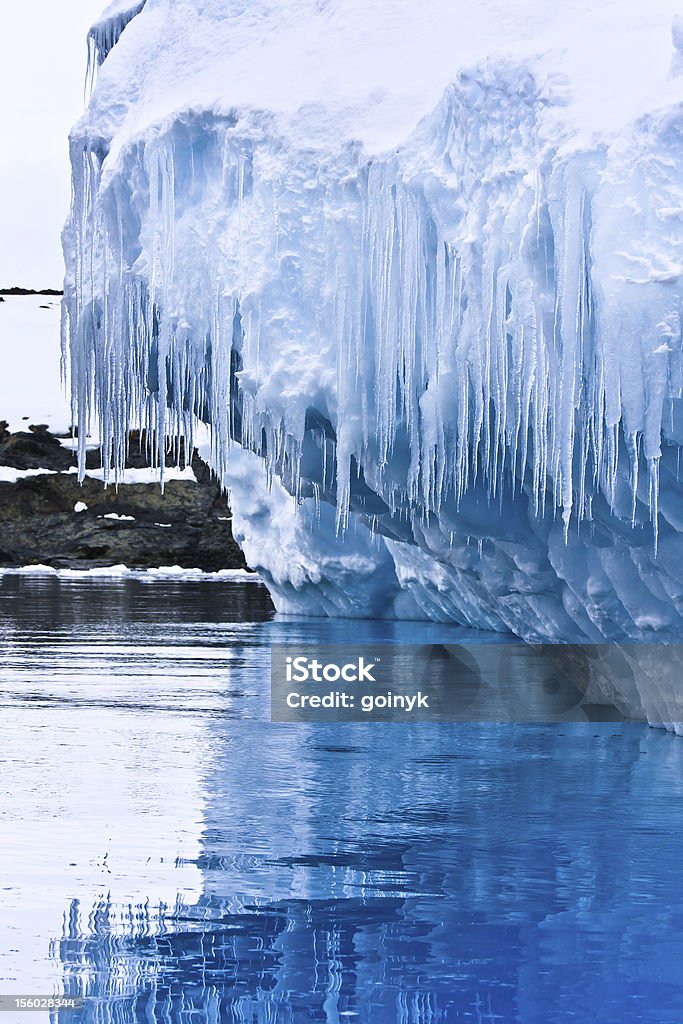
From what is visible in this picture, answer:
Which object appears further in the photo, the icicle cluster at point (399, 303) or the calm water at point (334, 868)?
the icicle cluster at point (399, 303)

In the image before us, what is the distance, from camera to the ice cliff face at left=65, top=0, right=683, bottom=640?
9016 millimetres

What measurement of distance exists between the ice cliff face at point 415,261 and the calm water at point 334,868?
2.02m

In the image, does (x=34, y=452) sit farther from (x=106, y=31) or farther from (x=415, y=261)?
(x=415, y=261)

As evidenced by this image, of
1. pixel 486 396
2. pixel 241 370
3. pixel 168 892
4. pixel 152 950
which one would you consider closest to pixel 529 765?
pixel 486 396

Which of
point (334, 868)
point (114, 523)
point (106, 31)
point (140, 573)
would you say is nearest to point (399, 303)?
point (334, 868)

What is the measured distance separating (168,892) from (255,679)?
9767mm

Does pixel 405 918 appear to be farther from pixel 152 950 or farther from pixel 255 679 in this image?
pixel 255 679

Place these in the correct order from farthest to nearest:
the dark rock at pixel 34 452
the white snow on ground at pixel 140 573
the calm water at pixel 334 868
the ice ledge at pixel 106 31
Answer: the dark rock at pixel 34 452 → the white snow on ground at pixel 140 573 → the ice ledge at pixel 106 31 → the calm water at pixel 334 868

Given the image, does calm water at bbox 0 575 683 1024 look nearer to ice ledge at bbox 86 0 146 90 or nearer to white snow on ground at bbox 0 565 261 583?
ice ledge at bbox 86 0 146 90

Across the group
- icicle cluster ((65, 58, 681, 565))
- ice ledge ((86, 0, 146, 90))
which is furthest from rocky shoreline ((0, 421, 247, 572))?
icicle cluster ((65, 58, 681, 565))

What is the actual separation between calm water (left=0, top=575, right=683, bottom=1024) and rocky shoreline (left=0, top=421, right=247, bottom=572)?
41.9 metres

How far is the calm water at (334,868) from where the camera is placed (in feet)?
19.0

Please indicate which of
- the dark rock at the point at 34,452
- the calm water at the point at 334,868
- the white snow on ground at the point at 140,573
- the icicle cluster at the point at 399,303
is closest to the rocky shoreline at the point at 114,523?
the white snow on ground at the point at 140,573

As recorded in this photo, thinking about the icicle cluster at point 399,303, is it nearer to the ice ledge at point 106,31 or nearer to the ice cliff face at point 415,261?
the ice cliff face at point 415,261
